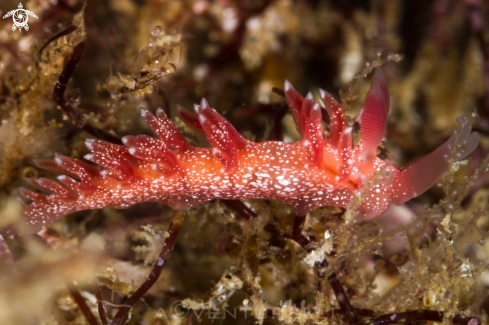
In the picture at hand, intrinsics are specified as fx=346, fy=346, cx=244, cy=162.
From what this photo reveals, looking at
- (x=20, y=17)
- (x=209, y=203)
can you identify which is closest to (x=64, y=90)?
(x=209, y=203)

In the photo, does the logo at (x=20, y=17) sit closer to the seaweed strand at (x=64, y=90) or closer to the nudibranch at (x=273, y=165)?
the seaweed strand at (x=64, y=90)

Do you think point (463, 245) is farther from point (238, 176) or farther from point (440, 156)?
point (238, 176)

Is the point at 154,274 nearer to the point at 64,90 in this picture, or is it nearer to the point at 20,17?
the point at 64,90

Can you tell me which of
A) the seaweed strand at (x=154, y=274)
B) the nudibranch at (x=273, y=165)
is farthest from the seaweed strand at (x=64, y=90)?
the seaweed strand at (x=154, y=274)

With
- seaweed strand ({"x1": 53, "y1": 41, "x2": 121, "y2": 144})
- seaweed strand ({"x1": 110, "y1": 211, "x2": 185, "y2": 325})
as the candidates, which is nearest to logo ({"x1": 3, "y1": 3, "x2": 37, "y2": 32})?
seaweed strand ({"x1": 53, "y1": 41, "x2": 121, "y2": 144})

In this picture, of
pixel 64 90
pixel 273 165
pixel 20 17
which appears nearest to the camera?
pixel 273 165

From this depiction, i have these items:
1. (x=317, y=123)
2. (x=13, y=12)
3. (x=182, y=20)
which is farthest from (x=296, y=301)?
(x=182, y=20)

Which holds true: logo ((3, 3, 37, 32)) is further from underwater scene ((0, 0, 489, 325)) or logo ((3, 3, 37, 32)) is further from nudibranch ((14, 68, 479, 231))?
nudibranch ((14, 68, 479, 231))
